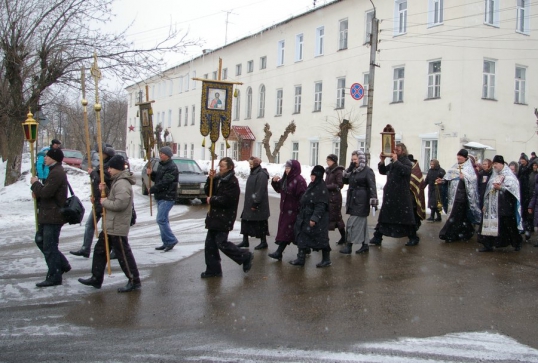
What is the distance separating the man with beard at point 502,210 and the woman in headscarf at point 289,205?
371 centimetres

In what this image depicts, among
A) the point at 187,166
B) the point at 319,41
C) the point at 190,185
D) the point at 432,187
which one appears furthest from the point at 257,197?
the point at 319,41

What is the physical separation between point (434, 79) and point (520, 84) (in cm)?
441

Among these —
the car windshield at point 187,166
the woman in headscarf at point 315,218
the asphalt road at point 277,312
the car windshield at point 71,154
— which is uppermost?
the car windshield at point 71,154

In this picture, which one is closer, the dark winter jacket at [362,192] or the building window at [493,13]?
the dark winter jacket at [362,192]

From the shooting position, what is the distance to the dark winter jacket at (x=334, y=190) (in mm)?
9453

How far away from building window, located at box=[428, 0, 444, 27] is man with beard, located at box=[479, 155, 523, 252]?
16.9 meters

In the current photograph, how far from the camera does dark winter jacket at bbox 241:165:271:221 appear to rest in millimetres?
9227

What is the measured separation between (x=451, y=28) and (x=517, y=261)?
17.7 m

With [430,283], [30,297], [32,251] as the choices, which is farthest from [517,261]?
[32,251]

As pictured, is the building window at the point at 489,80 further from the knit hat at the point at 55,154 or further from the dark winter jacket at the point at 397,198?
the knit hat at the point at 55,154

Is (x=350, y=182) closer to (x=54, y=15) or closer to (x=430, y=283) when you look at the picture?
(x=430, y=283)

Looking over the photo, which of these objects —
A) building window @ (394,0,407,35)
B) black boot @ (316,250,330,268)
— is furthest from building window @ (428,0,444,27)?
black boot @ (316,250,330,268)

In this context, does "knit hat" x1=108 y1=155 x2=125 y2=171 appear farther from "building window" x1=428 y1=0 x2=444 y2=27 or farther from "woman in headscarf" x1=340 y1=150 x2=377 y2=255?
"building window" x1=428 y1=0 x2=444 y2=27

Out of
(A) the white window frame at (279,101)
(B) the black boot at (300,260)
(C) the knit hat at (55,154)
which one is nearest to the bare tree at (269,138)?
(A) the white window frame at (279,101)
